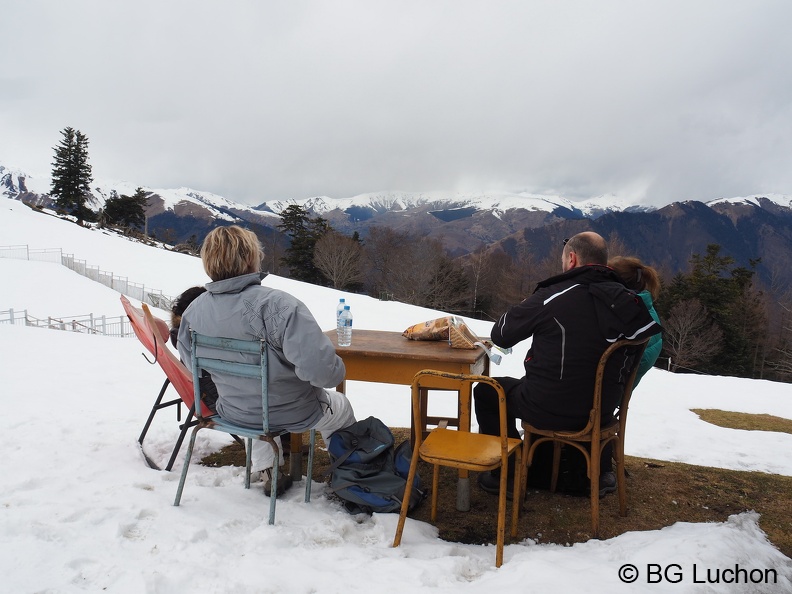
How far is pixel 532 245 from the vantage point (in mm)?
103000

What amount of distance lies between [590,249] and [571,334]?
72 cm

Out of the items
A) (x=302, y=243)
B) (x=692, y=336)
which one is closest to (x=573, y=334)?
(x=692, y=336)

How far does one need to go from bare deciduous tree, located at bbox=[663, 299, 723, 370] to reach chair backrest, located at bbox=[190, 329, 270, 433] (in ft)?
119

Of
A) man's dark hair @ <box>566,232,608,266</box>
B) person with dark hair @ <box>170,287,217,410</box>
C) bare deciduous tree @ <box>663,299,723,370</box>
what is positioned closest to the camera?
man's dark hair @ <box>566,232,608,266</box>

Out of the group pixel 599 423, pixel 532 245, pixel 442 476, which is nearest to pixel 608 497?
pixel 599 423

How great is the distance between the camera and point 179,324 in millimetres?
3766

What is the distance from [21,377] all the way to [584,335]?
715cm

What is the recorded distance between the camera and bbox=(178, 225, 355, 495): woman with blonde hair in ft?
9.32

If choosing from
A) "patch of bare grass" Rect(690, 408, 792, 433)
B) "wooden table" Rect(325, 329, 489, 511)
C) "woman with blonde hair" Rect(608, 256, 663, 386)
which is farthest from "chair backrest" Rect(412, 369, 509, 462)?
"patch of bare grass" Rect(690, 408, 792, 433)

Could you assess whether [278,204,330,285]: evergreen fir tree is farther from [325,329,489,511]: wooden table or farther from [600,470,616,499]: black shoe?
[600,470,616,499]: black shoe

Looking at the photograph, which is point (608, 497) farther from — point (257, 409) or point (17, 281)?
point (17, 281)

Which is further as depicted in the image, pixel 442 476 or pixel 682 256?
pixel 682 256

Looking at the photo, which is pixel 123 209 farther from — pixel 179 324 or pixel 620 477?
pixel 620 477

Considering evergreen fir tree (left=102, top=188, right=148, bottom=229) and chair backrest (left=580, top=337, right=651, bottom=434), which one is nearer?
chair backrest (left=580, top=337, right=651, bottom=434)
